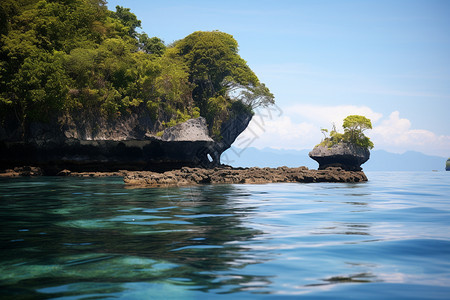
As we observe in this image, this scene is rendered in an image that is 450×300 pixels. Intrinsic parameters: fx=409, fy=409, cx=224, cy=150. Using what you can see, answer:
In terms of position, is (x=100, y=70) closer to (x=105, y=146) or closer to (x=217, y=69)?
(x=105, y=146)

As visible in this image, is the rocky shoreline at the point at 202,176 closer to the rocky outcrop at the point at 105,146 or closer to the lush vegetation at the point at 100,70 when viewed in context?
the rocky outcrop at the point at 105,146

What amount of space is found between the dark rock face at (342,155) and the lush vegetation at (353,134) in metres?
0.73

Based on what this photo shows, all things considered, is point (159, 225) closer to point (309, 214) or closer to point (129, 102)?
point (309, 214)

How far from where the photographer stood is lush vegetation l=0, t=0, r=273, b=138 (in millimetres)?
29797

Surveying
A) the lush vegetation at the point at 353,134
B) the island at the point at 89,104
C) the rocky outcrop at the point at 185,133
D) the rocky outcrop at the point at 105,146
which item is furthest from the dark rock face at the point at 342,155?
the rocky outcrop at the point at 185,133

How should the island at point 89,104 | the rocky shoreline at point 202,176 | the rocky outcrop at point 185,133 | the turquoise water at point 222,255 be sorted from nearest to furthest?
the turquoise water at point 222,255, the rocky shoreline at point 202,176, the island at point 89,104, the rocky outcrop at point 185,133

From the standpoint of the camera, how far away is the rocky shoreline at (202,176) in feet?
66.8

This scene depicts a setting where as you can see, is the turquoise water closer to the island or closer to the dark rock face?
the island

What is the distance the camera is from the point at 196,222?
27.3 feet

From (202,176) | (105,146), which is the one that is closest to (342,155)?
(105,146)

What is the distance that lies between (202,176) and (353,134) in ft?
106

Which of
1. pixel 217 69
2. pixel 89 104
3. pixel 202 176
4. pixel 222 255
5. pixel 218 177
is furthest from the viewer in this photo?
pixel 217 69

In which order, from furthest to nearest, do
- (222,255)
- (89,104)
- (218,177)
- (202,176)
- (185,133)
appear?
(185,133)
(89,104)
(218,177)
(202,176)
(222,255)

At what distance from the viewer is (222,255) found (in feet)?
17.4
